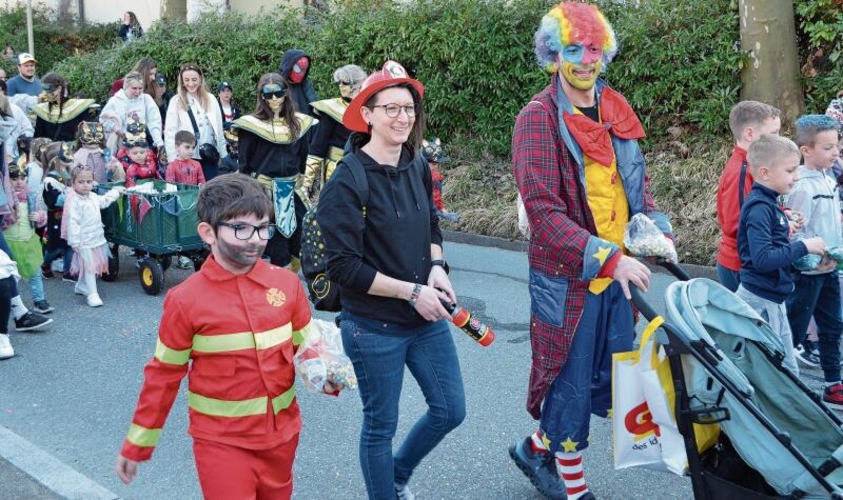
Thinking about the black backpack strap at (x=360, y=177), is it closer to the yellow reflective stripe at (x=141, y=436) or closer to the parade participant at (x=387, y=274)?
the parade participant at (x=387, y=274)

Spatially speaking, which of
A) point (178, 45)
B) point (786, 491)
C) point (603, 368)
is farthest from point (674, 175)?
point (178, 45)

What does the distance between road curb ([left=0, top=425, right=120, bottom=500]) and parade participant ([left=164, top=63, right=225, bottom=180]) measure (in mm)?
5572

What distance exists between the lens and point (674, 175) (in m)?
10.7

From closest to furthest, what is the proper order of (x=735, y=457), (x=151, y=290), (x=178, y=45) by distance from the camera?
1. (x=735, y=457)
2. (x=151, y=290)
3. (x=178, y=45)

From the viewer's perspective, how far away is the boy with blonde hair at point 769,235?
488 cm

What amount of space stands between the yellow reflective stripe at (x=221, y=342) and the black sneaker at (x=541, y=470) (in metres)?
1.71

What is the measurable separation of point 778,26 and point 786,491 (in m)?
7.94

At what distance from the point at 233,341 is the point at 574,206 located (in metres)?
1.51

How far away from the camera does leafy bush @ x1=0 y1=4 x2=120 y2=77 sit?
82.4ft

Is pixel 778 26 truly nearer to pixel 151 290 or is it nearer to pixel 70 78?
pixel 151 290

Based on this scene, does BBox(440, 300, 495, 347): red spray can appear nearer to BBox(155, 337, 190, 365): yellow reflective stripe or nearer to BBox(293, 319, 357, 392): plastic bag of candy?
Answer: BBox(293, 319, 357, 392): plastic bag of candy

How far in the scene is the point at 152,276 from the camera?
29.2 ft

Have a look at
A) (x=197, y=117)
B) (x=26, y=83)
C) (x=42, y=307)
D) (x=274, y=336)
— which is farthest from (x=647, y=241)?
(x=26, y=83)

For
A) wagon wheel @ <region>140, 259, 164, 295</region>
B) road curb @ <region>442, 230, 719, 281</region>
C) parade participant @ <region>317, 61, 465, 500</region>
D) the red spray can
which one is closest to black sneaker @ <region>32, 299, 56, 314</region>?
wagon wheel @ <region>140, 259, 164, 295</region>
